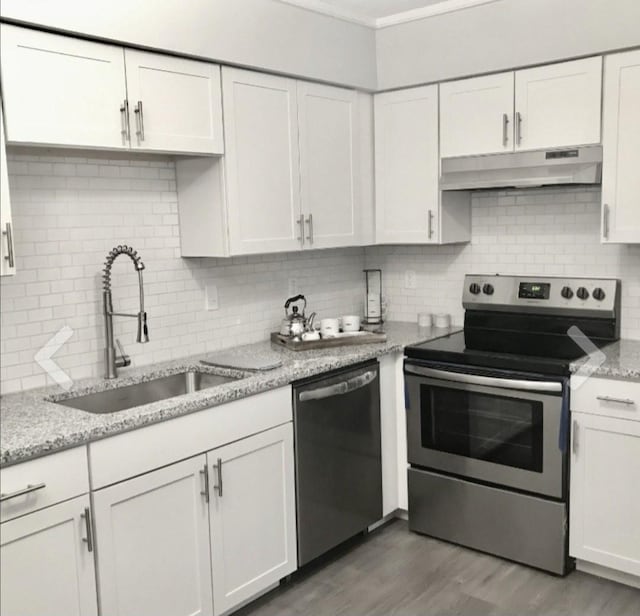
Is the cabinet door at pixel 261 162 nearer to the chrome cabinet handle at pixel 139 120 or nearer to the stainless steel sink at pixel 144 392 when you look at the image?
the chrome cabinet handle at pixel 139 120

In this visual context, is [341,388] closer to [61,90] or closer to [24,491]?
[24,491]

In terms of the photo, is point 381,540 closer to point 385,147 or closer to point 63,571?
point 63,571

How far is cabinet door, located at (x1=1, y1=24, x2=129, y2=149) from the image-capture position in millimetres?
2307

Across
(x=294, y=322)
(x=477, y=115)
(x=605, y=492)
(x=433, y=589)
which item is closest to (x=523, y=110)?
(x=477, y=115)

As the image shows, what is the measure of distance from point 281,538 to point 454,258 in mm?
1842

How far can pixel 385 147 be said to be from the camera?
3.80 metres

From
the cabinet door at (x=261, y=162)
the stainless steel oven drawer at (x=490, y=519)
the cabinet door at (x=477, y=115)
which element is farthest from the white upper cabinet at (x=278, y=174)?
the stainless steel oven drawer at (x=490, y=519)

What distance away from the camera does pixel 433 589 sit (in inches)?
117

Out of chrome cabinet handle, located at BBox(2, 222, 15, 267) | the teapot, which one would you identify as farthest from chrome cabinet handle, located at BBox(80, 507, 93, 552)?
the teapot

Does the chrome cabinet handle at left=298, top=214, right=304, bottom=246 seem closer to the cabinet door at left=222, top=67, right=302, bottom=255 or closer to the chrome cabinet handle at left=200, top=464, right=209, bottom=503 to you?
the cabinet door at left=222, top=67, right=302, bottom=255

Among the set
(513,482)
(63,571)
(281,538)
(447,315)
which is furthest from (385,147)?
(63,571)

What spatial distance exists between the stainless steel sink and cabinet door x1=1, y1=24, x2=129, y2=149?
0.94 meters

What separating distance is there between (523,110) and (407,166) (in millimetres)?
667

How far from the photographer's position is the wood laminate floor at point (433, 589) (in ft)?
9.28
